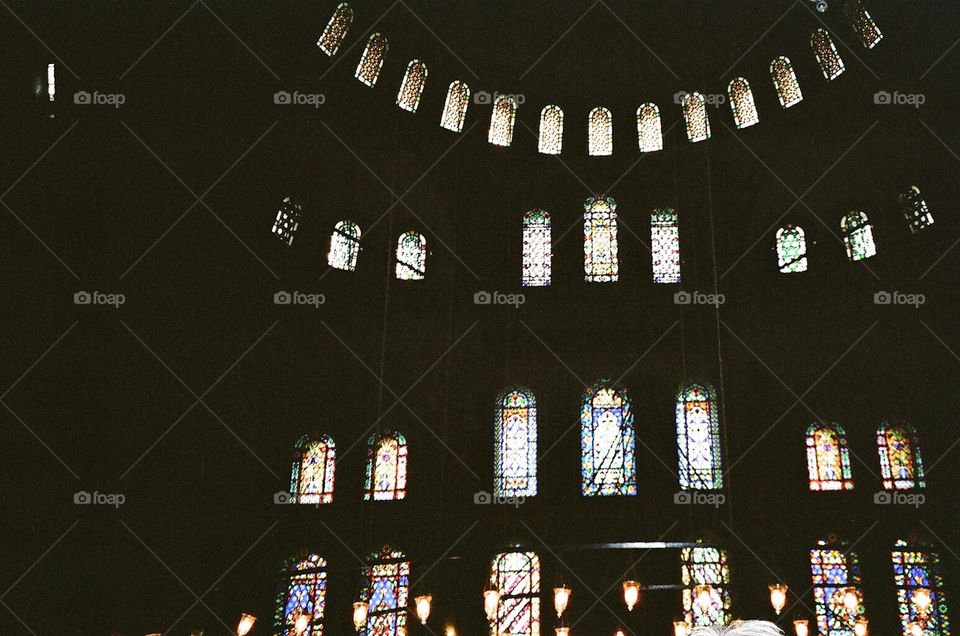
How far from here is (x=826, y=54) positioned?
1527cm

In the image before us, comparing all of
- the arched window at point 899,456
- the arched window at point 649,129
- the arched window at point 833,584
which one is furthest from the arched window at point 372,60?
the arched window at point 833,584

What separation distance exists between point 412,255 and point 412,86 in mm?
3204

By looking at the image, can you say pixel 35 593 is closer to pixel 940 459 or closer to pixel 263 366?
pixel 263 366

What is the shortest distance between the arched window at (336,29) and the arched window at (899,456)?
11.3m

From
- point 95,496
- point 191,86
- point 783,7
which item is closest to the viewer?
point 95,496

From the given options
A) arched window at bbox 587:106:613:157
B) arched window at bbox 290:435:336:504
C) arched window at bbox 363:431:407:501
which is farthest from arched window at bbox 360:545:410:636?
arched window at bbox 587:106:613:157

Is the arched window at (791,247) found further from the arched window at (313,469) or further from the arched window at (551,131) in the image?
the arched window at (313,469)

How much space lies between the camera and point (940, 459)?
1425cm

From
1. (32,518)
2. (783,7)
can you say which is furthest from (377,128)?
(32,518)

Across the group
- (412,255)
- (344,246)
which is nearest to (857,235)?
(412,255)

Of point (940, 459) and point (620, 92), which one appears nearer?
point (940, 459)

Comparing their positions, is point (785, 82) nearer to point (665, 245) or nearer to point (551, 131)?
point (665, 245)

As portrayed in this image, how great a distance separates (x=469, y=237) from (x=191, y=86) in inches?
252

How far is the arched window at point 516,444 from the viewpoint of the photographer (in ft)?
50.9
